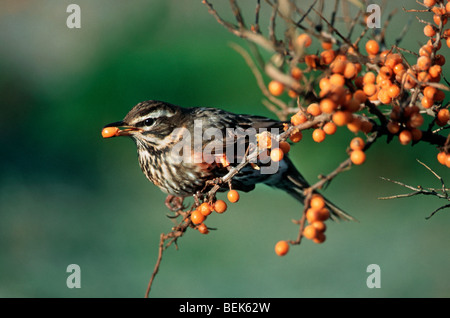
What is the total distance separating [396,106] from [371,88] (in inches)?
3.4

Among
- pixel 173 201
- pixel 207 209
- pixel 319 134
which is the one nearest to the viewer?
pixel 319 134

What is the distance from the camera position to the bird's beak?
2.21 metres

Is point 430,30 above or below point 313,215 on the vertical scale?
above

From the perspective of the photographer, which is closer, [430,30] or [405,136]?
[405,136]

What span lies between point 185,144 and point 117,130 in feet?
1.62

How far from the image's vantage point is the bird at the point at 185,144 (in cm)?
253

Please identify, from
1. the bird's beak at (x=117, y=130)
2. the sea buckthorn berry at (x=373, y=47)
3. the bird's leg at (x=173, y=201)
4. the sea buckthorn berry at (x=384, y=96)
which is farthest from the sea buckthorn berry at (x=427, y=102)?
the bird's leg at (x=173, y=201)

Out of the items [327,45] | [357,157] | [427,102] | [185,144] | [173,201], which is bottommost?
[357,157]

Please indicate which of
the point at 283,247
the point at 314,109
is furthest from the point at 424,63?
the point at 283,247

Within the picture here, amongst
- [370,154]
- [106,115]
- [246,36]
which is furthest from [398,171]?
[246,36]

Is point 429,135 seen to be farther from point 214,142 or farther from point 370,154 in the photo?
point 370,154

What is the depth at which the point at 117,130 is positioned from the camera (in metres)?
2.29

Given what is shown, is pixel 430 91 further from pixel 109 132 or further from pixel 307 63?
pixel 109 132

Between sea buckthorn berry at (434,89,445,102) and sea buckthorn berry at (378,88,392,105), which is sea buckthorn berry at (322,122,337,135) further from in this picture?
sea buckthorn berry at (434,89,445,102)
